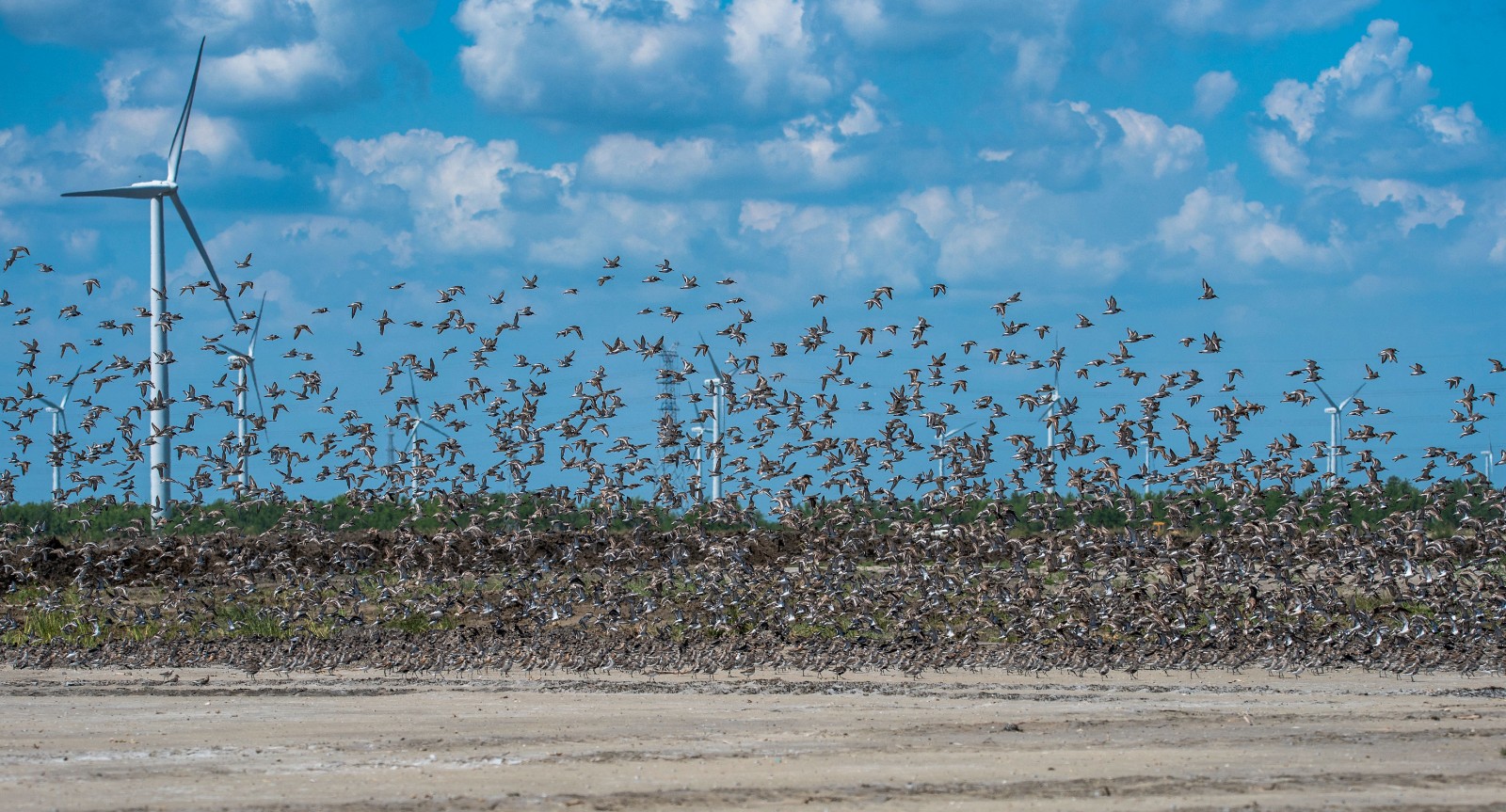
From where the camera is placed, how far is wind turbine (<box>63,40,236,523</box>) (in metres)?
40.3

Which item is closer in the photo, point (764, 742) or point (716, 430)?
point (764, 742)

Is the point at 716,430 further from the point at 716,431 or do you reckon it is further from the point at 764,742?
the point at 764,742

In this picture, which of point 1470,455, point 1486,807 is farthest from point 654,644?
point 1470,455

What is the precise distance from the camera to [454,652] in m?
23.0

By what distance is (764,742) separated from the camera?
15.4 metres

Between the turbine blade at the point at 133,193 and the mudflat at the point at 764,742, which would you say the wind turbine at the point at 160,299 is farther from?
the mudflat at the point at 764,742

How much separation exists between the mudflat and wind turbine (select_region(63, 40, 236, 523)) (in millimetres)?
19395

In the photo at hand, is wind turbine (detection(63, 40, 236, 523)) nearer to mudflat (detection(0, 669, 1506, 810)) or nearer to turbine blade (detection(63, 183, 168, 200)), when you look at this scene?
turbine blade (detection(63, 183, 168, 200))

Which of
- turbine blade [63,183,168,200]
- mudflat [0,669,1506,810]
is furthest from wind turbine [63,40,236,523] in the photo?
mudflat [0,669,1506,810]

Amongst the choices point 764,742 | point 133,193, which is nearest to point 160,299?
point 133,193

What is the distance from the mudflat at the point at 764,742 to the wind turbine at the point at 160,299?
19395 millimetres

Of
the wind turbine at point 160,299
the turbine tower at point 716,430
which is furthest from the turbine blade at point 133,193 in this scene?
the turbine tower at point 716,430

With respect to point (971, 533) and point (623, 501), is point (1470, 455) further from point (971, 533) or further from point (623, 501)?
point (623, 501)

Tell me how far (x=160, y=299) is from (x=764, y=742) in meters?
31.9
